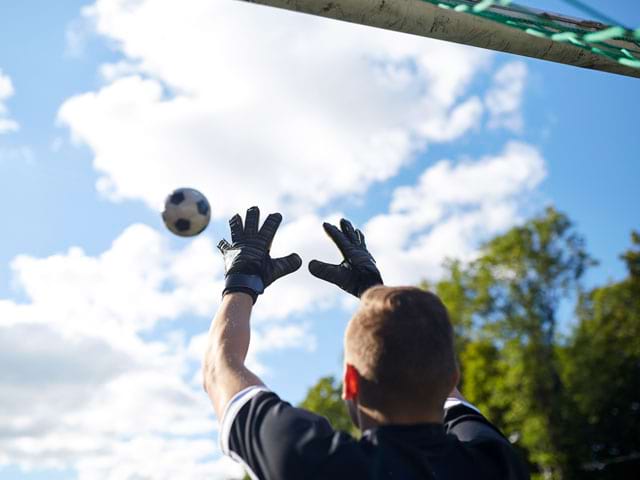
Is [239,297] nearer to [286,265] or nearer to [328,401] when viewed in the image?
[286,265]

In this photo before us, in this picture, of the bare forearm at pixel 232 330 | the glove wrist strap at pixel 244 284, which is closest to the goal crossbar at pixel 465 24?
the glove wrist strap at pixel 244 284

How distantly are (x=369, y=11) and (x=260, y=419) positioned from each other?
2526 millimetres

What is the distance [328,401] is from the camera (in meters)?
48.2

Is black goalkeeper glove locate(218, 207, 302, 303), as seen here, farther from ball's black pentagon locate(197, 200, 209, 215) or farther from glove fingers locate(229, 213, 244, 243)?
ball's black pentagon locate(197, 200, 209, 215)

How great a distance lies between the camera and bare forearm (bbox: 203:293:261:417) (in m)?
2.23

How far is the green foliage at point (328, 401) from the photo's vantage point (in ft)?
153

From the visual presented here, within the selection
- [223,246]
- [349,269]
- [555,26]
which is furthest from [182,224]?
[555,26]

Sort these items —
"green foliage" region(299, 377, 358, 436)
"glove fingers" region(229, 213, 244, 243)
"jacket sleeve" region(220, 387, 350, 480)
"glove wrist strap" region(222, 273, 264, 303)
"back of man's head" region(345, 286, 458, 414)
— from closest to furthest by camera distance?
"jacket sleeve" region(220, 387, 350, 480) → "back of man's head" region(345, 286, 458, 414) → "glove wrist strap" region(222, 273, 264, 303) → "glove fingers" region(229, 213, 244, 243) → "green foliage" region(299, 377, 358, 436)

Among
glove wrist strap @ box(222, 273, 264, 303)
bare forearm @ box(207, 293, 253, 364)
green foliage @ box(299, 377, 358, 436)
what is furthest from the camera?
green foliage @ box(299, 377, 358, 436)

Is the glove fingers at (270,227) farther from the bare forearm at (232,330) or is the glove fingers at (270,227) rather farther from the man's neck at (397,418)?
the man's neck at (397,418)

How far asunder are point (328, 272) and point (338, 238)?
0.25m

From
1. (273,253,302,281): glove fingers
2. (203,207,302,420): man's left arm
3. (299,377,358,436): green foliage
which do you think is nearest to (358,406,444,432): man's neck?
(203,207,302,420): man's left arm

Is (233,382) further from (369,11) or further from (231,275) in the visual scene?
(369,11)

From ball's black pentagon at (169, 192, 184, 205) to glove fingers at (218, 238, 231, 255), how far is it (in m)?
0.54
